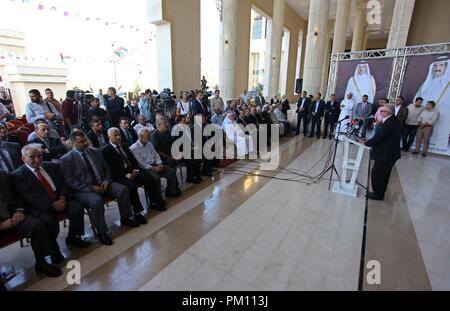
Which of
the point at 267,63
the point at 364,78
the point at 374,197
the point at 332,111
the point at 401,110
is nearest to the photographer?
the point at 374,197

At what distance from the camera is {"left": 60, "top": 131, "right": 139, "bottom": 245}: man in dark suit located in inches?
106

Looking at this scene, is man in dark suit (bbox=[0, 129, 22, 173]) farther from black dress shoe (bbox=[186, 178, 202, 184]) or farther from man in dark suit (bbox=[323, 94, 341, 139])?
man in dark suit (bbox=[323, 94, 341, 139])

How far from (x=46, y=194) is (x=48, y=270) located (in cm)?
72

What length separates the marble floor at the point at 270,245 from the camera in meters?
2.27

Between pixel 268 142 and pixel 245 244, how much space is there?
505 cm

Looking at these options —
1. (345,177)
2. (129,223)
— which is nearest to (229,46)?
(345,177)

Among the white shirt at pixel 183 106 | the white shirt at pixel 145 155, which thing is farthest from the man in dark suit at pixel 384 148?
the white shirt at pixel 183 106

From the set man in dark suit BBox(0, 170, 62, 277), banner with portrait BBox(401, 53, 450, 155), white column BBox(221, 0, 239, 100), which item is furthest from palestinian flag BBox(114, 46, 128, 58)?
banner with portrait BBox(401, 53, 450, 155)

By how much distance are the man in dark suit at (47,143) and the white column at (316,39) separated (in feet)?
32.7

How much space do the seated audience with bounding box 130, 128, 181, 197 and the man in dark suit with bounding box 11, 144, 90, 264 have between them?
1.04 meters

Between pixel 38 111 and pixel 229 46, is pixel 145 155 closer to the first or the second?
pixel 38 111

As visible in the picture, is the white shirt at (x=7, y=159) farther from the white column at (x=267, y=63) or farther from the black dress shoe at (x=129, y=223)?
the white column at (x=267, y=63)

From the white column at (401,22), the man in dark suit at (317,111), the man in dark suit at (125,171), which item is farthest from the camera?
the white column at (401,22)

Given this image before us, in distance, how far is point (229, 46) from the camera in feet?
34.8
